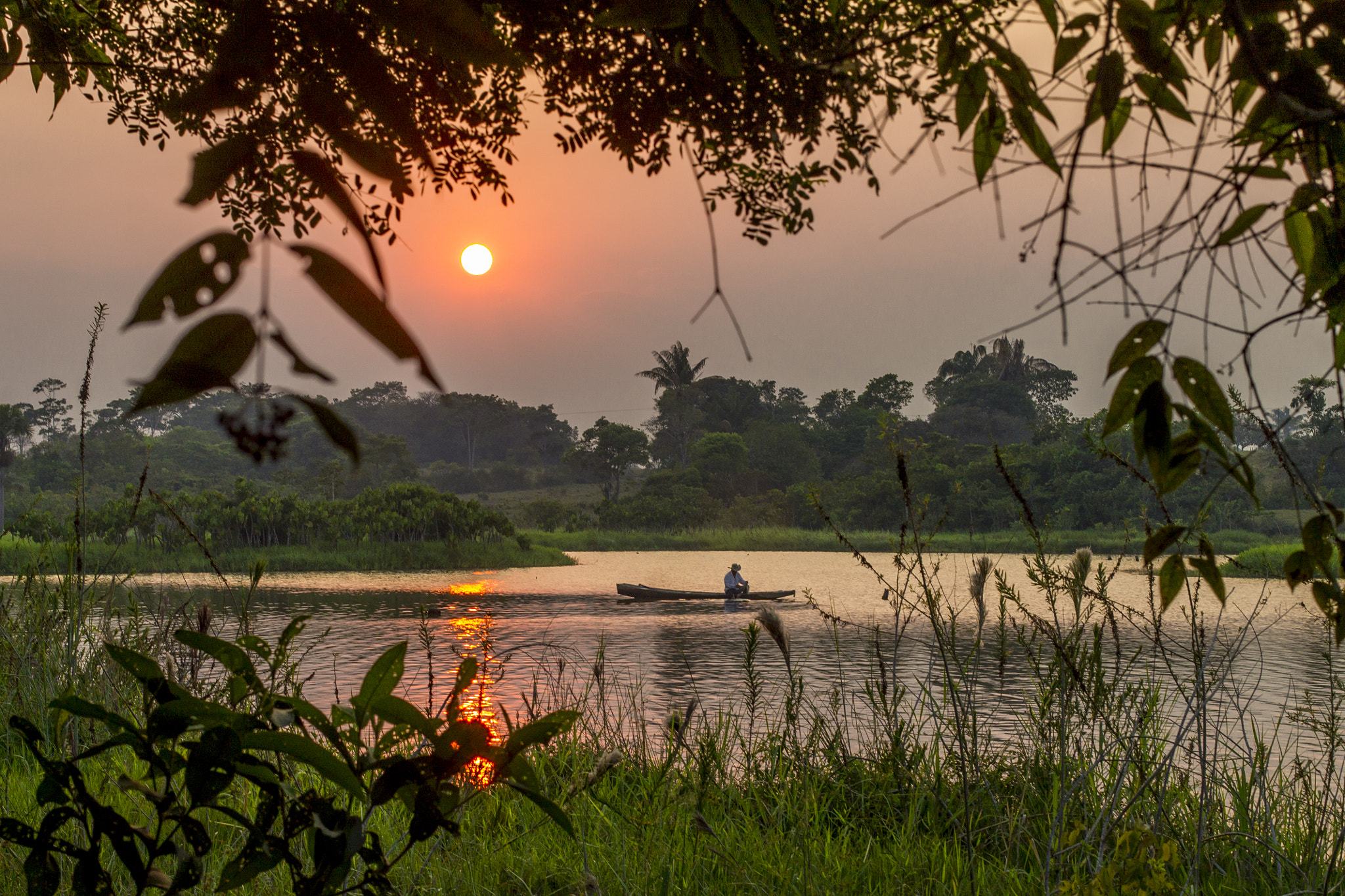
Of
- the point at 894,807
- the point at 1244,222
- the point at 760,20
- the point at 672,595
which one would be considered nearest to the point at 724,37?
the point at 760,20

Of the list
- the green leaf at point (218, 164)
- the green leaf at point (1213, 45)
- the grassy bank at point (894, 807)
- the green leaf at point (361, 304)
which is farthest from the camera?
the grassy bank at point (894, 807)

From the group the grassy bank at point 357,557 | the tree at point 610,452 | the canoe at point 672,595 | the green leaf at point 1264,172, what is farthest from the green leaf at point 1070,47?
the tree at point 610,452

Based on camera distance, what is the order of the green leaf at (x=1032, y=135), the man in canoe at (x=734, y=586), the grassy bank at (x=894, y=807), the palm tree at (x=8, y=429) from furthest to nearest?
1. the palm tree at (x=8, y=429)
2. the man in canoe at (x=734, y=586)
3. the grassy bank at (x=894, y=807)
4. the green leaf at (x=1032, y=135)

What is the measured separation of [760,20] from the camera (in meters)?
0.74

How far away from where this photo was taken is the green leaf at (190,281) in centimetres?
39

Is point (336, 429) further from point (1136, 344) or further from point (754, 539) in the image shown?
point (754, 539)

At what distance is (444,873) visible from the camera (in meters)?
1.90

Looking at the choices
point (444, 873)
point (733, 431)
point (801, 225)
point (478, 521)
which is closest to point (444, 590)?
point (478, 521)

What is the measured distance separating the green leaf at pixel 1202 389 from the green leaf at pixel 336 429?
60cm

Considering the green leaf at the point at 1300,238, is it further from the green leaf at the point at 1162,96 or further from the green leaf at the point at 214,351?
the green leaf at the point at 214,351

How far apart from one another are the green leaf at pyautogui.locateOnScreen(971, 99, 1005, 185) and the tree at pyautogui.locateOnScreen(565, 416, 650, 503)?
135 feet

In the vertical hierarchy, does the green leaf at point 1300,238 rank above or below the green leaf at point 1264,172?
below

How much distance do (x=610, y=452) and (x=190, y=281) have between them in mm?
42813

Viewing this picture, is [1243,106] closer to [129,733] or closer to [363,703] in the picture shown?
[363,703]
